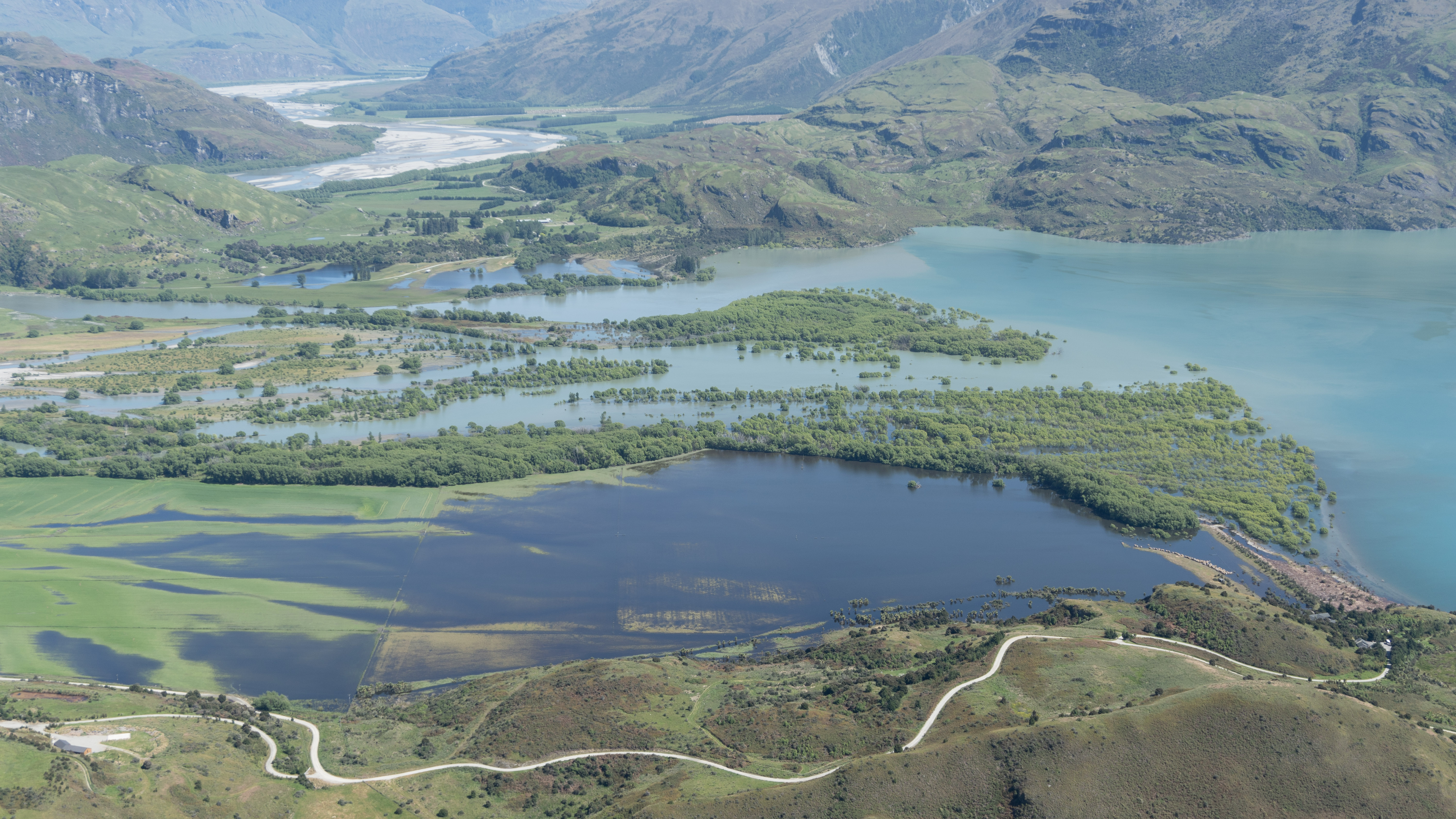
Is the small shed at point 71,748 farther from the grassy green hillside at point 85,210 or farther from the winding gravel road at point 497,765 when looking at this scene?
the grassy green hillside at point 85,210

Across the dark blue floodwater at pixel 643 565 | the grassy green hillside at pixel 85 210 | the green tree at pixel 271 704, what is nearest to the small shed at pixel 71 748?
the green tree at pixel 271 704

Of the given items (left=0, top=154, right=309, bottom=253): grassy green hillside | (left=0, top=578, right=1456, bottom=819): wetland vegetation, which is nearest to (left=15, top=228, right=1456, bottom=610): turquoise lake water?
(left=0, top=578, right=1456, bottom=819): wetland vegetation

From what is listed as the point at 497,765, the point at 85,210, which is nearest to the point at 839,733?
the point at 497,765

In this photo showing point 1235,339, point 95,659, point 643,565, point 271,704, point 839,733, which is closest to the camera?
point 839,733

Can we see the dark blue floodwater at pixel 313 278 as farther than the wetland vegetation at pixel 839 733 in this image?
Yes

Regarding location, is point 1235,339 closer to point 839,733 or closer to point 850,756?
point 839,733

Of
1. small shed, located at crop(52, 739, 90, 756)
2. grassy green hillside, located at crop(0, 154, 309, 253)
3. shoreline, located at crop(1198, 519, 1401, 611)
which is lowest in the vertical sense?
shoreline, located at crop(1198, 519, 1401, 611)

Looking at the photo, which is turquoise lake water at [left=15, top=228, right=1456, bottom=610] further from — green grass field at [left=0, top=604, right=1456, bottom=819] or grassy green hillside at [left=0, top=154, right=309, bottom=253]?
green grass field at [left=0, top=604, right=1456, bottom=819]

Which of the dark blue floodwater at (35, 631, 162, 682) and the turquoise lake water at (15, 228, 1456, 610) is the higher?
the turquoise lake water at (15, 228, 1456, 610)

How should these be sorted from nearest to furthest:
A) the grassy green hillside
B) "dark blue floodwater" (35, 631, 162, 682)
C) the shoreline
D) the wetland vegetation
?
1. the wetland vegetation
2. "dark blue floodwater" (35, 631, 162, 682)
3. the shoreline
4. the grassy green hillside

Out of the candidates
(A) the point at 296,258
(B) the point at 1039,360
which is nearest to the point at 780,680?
(B) the point at 1039,360

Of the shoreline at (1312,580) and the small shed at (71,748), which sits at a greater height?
the small shed at (71,748)
